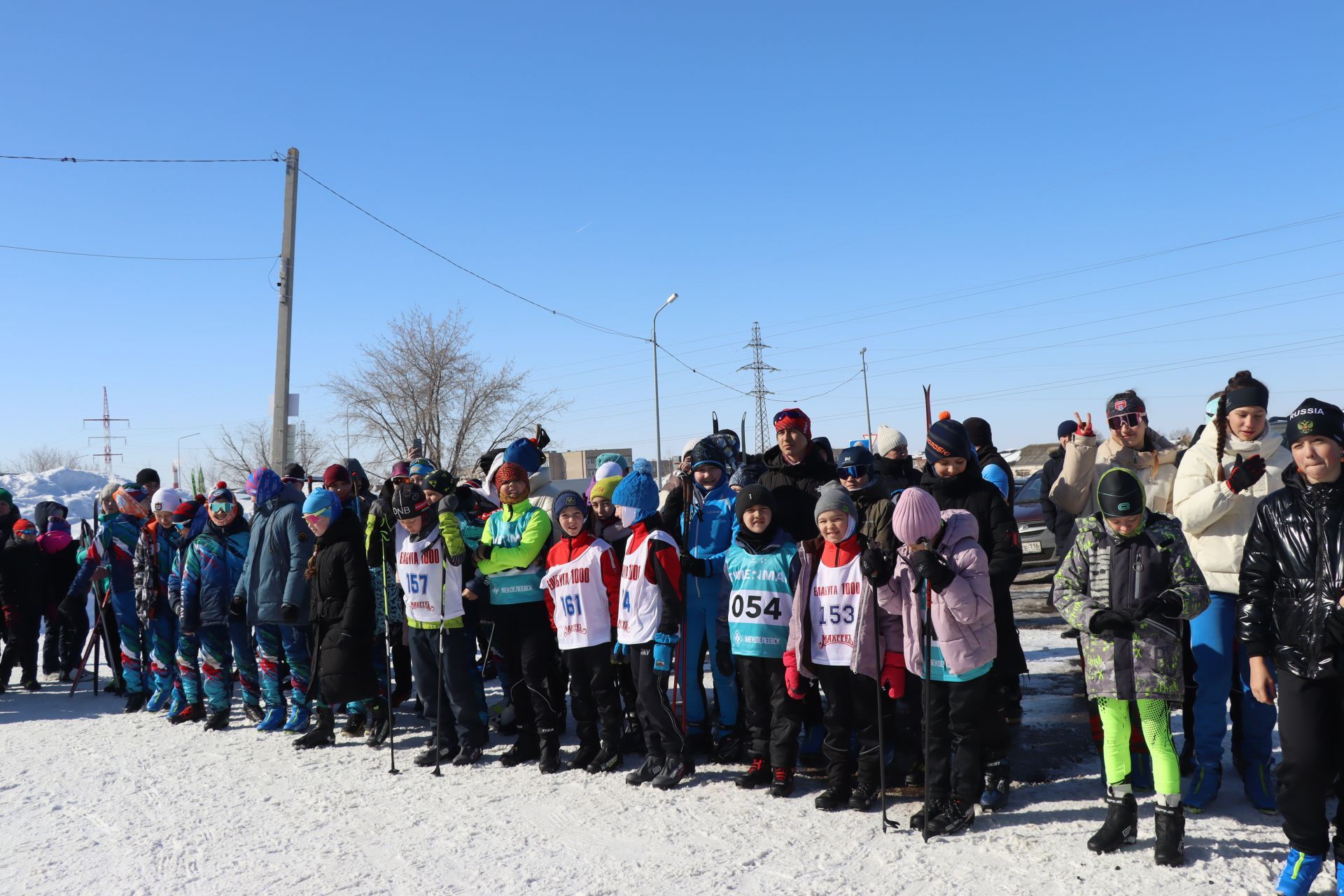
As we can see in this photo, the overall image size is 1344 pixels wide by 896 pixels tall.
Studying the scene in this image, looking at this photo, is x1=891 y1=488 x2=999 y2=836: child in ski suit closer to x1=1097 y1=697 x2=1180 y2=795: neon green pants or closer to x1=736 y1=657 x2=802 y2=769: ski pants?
x1=1097 y1=697 x2=1180 y2=795: neon green pants

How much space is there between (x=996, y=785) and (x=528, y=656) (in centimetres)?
298

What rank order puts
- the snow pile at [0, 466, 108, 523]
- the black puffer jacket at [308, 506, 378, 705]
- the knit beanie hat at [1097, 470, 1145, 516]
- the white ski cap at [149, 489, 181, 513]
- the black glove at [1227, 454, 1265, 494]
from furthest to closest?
the snow pile at [0, 466, 108, 523], the white ski cap at [149, 489, 181, 513], the black puffer jacket at [308, 506, 378, 705], the black glove at [1227, 454, 1265, 494], the knit beanie hat at [1097, 470, 1145, 516]

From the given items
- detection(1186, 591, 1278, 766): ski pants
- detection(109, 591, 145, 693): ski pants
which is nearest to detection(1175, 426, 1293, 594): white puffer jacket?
detection(1186, 591, 1278, 766): ski pants

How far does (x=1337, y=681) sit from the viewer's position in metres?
3.48

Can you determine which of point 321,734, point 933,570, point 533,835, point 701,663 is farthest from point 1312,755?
point 321,734

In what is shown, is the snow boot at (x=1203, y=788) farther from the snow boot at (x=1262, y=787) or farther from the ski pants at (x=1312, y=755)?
the ski pants at (x=1312, y=755)

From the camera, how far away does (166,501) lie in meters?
8.15

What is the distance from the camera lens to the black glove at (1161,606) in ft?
13.0

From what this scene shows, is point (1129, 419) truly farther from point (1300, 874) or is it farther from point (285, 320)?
point (285, 320)

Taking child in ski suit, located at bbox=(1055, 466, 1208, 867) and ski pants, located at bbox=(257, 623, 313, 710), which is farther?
ski pants, located at bbox=(257, 623, 313, 710)

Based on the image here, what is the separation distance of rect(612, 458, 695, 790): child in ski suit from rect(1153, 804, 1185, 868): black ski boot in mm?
2551

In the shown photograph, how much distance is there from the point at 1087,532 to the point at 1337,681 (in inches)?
44.9

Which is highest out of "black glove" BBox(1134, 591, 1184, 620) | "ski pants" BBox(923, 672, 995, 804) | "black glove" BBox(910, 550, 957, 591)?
"black glove" BBox(910, 550, 957, 591)

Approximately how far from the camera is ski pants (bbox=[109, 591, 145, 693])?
8375 mm
